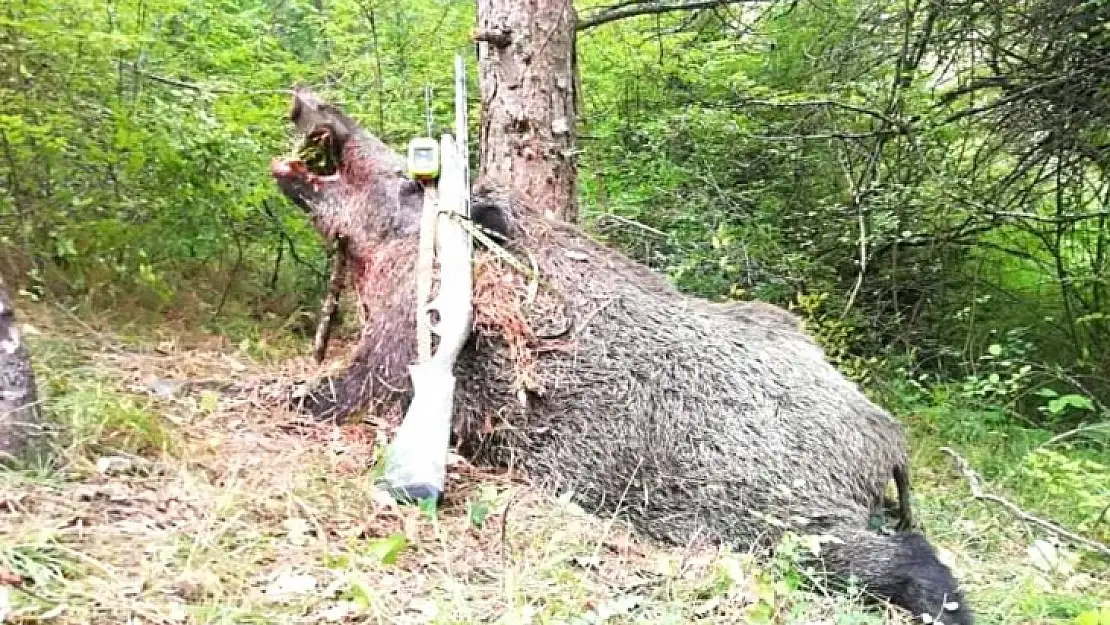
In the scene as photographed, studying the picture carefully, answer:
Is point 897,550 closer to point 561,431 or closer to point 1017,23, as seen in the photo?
point 561,431

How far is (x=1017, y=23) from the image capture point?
18.6ft

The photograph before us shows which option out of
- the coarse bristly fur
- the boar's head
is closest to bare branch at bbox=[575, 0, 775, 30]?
the boar's head

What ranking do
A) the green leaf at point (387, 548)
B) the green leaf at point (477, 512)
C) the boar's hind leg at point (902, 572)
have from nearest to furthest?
the green leaf at point (387, 548) → the boar's hind leg at point (902, 572) → the green leaf at point (477, 512)

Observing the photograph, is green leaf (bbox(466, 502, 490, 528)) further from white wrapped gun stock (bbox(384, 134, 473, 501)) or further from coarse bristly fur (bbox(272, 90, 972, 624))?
coarse bristly fur (bbox(272, 90, 972, 624))

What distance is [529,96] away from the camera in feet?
15.7

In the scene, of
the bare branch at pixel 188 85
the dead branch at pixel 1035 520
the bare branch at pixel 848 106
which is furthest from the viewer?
the bare branch at pixel 848 106

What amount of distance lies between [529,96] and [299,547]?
2.82m

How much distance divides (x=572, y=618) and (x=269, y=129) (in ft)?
13.1

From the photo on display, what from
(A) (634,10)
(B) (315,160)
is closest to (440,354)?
(B) (315,160)

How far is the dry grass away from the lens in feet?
7.64

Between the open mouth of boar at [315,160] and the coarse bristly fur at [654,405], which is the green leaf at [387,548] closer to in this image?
the coarse bristly fur at [654,405]

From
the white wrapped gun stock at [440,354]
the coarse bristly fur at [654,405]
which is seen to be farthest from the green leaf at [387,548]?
the coarse bristly fur at [654,405]

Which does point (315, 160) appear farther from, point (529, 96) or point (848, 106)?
point (848, 106)

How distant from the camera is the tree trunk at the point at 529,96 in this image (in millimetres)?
4746
